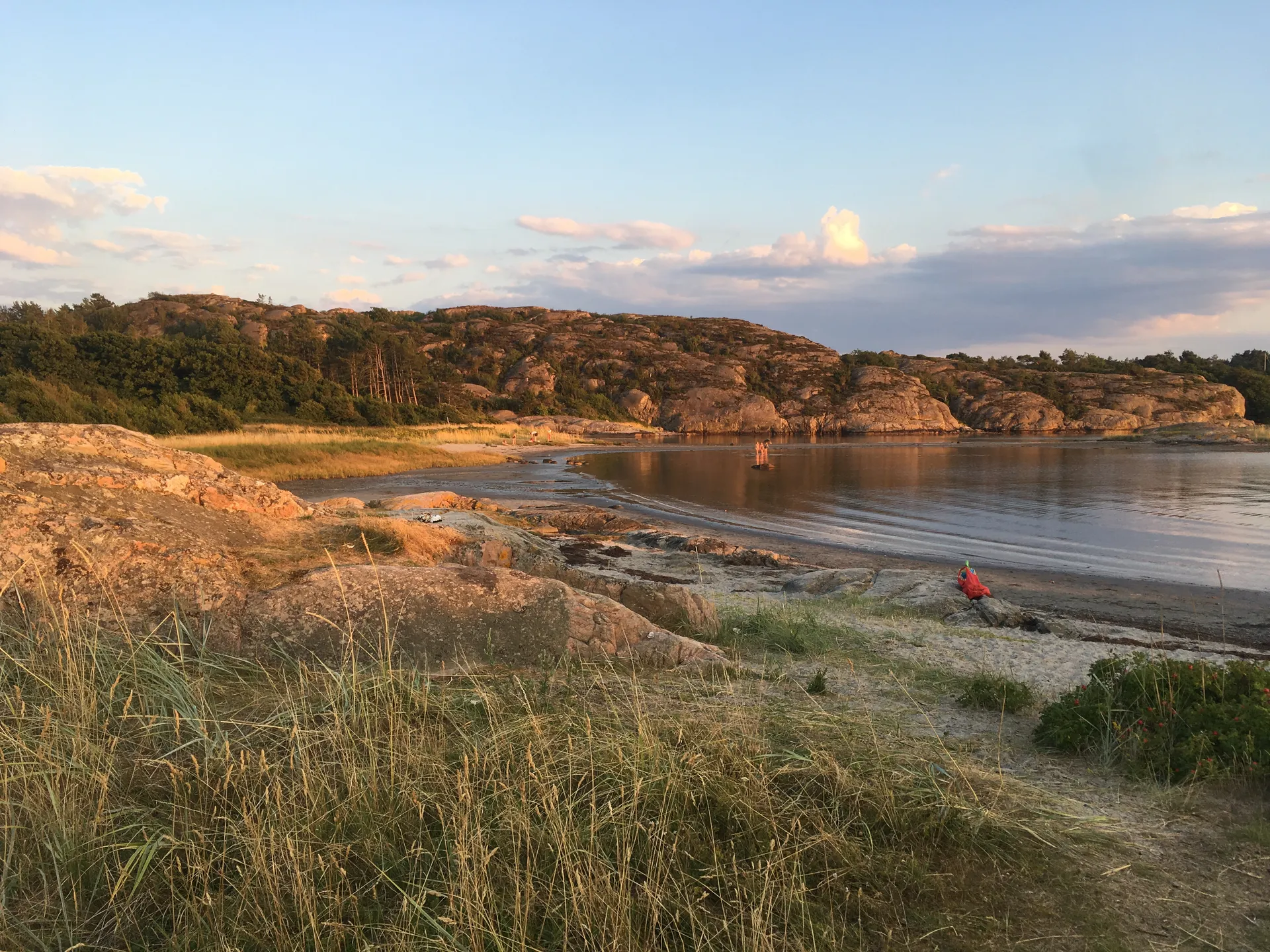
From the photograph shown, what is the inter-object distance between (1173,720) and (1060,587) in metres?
13.7

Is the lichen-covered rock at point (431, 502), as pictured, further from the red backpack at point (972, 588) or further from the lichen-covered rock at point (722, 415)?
the lichen-covered rock at point (722, 415)

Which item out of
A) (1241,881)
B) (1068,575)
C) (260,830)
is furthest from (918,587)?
(260,830)

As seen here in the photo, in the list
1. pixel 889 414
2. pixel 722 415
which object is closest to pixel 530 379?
pixel 722 415

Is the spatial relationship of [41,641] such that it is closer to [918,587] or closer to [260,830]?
[260,830]

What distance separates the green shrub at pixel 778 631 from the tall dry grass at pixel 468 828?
3.41 metres

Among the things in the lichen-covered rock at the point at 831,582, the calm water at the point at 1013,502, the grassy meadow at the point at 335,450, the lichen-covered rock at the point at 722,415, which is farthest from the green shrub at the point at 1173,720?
the lichen-covered rock at the point at 722,415

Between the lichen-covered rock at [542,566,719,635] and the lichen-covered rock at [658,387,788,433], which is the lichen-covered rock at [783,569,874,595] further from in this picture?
the lichen-covered rock at [658,387,788,433]

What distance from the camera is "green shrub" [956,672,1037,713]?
20.0 feet

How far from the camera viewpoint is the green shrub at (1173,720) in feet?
14.8

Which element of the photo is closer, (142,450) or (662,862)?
(662,862)

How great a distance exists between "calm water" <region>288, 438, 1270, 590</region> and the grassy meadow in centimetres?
194

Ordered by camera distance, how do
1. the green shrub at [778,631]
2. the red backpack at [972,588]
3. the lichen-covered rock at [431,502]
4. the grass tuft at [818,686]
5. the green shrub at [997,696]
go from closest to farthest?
the grass tuft at [818,686] < the green shrub at [997,696] < the green shrub at [778,631] < the red backpack at [972,588] < the lichen-covered rock at [431,502]

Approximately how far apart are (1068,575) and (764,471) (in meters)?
30.4

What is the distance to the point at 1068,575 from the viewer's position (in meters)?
18.2
